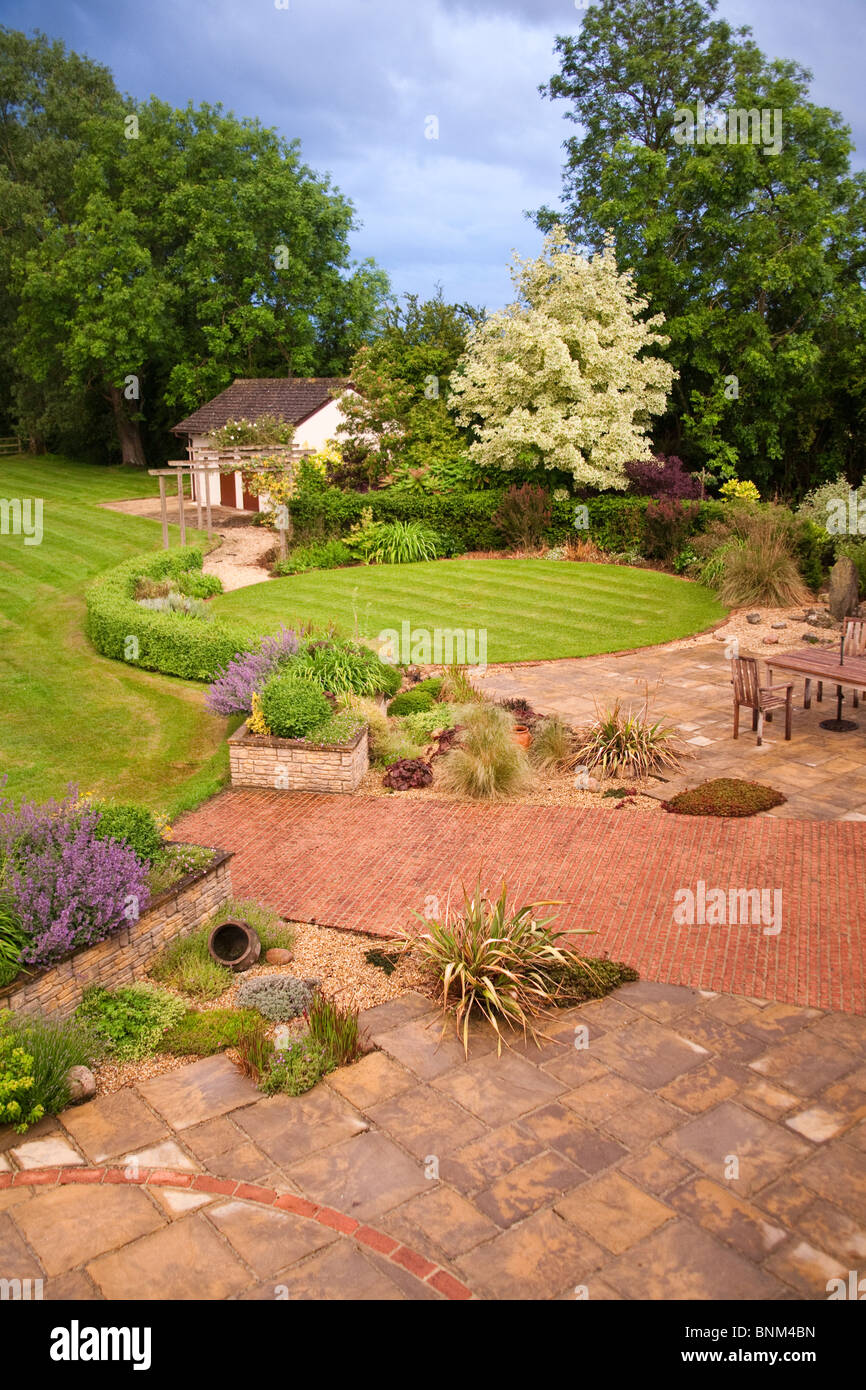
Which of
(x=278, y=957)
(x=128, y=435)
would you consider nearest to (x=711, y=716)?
(x=278, y=957)

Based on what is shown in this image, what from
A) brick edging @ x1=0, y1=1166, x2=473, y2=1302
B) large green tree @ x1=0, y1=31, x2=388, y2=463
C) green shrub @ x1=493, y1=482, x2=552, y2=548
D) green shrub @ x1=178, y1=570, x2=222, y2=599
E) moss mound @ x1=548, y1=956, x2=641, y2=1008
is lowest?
brick edging @ x1=0, y1=1166, x2=473, y2=1302

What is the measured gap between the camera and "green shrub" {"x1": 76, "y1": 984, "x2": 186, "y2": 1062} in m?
6.46

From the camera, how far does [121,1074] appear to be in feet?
20.5

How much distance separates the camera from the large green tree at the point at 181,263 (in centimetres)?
3741

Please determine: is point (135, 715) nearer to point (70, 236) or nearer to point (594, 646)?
point (594, 646)

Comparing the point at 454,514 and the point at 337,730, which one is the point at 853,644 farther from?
the point at 454,514

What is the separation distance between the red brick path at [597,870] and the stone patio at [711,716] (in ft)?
2.64

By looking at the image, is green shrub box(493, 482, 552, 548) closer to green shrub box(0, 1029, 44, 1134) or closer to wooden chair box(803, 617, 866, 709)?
wooden chair box(803, 617, 866, 709)

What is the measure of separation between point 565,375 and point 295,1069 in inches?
830

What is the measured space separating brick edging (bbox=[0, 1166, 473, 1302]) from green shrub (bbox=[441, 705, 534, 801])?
6.03 meters

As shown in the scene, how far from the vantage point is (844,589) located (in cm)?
1736

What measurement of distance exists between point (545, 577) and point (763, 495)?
13.2m

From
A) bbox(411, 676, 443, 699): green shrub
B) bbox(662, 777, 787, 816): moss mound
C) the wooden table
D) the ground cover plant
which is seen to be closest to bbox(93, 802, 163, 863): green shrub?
the ground cover plant
